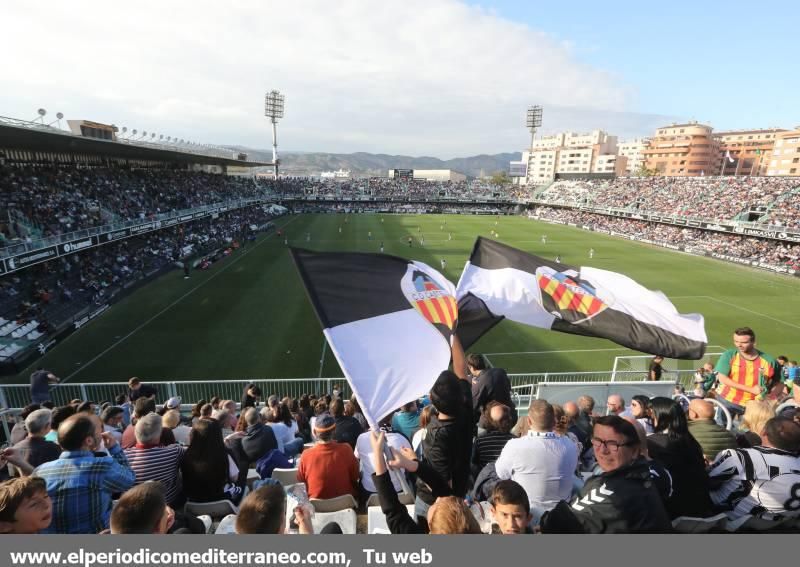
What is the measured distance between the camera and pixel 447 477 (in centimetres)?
355

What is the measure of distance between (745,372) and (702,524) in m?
4.94

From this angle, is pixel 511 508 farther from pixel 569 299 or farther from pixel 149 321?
pixel 149 321

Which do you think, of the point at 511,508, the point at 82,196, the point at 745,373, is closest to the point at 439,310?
the point at 511,508

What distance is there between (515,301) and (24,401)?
14431 mm

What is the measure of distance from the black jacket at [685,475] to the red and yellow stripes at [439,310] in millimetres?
2535

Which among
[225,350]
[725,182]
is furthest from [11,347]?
[725,182]

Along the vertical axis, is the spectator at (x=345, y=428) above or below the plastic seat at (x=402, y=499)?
below

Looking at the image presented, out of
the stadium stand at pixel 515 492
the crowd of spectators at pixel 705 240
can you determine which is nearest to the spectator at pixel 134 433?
the stadium stand at pixel 515 492

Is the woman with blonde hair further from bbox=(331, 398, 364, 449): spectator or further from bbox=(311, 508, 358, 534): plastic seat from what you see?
bbox=(331, 398, 364, 449): spectator

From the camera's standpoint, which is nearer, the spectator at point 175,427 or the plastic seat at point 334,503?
the plastic seat at point 334,503

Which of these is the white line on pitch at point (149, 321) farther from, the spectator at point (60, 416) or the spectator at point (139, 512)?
the spectator at point (139, 512)

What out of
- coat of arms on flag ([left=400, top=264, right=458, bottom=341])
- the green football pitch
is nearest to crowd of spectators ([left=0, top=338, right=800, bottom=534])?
coat of arms on flag ([left=400, top=264, right=458, bottom=341])

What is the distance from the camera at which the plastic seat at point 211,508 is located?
12.7 ft

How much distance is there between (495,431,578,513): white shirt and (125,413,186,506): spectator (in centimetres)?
305
